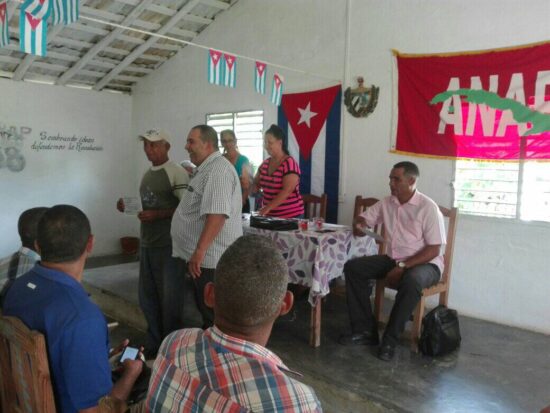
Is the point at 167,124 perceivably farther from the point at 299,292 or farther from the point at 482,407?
the point at 482,407

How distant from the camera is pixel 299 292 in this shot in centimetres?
414

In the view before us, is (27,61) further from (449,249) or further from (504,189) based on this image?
(504,189)

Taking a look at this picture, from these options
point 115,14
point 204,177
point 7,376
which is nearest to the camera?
point 7,376

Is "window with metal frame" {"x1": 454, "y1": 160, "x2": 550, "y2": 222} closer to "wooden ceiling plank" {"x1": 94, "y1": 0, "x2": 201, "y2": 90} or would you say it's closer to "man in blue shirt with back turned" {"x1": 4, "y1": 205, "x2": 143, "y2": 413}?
"man in blue shirt with back turned" {"x1": 4, "y1": 205, "x2": 143, "y2": 413}

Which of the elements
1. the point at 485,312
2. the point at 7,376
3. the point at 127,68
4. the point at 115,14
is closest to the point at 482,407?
the point at 485,312

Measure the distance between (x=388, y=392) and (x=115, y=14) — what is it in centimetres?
470

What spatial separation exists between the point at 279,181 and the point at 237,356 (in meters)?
3.09

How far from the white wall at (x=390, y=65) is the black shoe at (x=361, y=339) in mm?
1141

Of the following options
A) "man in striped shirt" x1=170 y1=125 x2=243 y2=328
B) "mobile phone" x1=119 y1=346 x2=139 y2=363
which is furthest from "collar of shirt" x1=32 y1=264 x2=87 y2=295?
"man in striped shirt" x1=170 y1=125 x2=243 y2=328

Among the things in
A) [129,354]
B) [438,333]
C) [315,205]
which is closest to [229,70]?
[315,205]

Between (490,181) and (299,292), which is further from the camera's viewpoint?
(299,292)

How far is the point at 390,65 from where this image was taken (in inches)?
167

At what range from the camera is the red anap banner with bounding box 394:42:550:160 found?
3.42 meters

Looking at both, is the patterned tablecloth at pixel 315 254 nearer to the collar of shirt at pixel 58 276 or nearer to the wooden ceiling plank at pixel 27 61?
the collar of shirt at pixel 58 276
